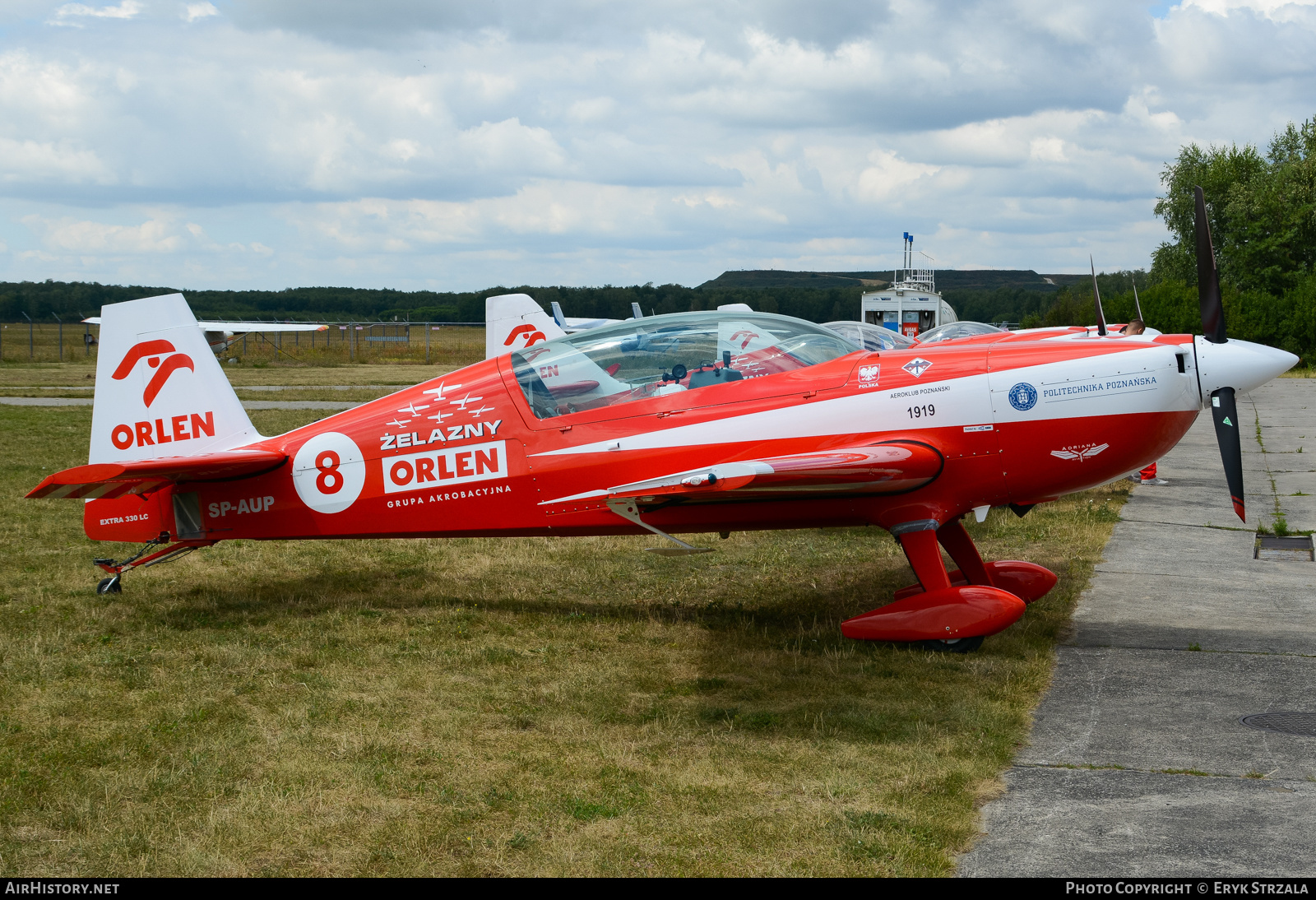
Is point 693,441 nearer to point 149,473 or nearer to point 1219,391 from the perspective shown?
point 1219,391

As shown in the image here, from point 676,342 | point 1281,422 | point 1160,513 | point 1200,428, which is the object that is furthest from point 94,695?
point 1281,422

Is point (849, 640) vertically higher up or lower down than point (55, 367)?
lower down

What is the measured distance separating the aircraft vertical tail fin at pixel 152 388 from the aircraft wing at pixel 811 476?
335 centimetres

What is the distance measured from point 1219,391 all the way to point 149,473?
6.83 m

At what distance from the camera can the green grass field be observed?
4066 mm

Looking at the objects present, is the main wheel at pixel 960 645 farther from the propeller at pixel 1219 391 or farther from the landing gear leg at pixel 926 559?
the propeller at pixel 1219 391

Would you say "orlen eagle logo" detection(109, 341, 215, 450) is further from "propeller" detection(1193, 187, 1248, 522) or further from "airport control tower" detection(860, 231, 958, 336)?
"airport control tower" detection(860, 231, 958, 336)

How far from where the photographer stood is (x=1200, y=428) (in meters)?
20.6

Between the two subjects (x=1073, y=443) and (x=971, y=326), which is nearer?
(x=1073, y=443)

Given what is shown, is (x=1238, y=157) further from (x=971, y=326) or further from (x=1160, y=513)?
(x=1160, y=513)

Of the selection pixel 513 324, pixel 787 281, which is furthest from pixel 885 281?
pixel 513 324

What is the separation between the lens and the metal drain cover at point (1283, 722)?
17.3 ft

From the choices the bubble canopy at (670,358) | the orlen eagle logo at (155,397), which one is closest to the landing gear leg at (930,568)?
the bubble canopy at (670,358)

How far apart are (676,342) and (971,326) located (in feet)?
51.1
